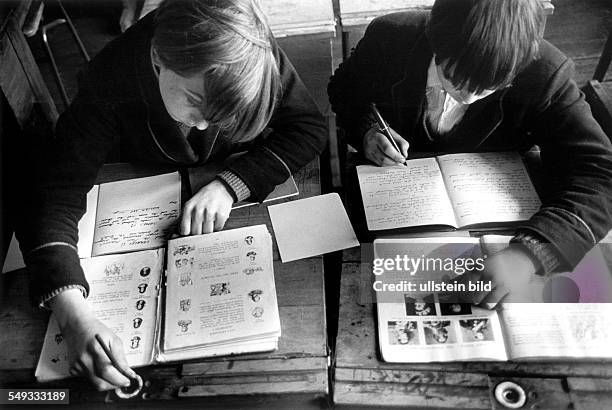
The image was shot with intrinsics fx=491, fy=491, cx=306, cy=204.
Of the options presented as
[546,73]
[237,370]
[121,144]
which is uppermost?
[546,73]

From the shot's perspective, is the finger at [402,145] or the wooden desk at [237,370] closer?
the wooden desk at [237,370]

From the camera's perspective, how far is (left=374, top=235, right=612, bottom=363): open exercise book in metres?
0.82

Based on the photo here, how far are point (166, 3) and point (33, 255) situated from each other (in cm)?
54

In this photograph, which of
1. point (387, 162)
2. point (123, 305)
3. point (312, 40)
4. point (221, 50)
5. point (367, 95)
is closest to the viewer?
point (221, 50)

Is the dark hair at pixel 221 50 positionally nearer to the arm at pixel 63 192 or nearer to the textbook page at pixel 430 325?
the arm at pixel 63 192

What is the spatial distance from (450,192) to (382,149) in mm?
192

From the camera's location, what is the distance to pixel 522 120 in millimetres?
1159

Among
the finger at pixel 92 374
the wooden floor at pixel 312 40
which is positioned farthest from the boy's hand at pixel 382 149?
the finger at pixel 92 374

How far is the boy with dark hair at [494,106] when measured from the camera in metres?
0.89

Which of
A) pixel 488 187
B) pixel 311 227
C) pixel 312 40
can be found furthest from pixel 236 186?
pixel 312 40

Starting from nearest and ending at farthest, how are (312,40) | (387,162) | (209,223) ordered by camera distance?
(209,223), (387,162), (312,40)

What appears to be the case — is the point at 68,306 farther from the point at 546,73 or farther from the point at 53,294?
the point at 546,73

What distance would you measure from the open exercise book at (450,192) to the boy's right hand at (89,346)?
1.74ft

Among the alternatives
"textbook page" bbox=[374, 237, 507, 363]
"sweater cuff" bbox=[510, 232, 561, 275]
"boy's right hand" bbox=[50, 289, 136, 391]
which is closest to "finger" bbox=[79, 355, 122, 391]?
"boy's right hand" bbox=[50, 289, 136, 391]
